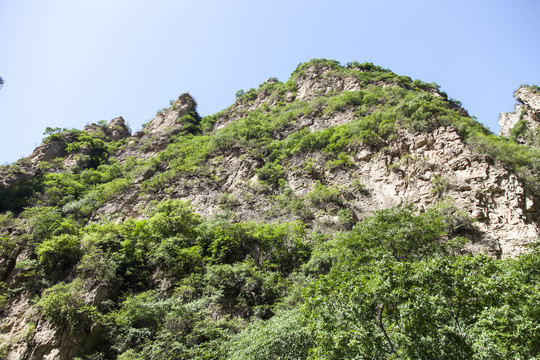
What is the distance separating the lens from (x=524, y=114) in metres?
42.5

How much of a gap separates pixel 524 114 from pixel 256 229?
47205mm

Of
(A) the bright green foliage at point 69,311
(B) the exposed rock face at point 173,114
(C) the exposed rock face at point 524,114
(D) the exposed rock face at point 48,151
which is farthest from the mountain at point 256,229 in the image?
(B) the exposed rock face at point 173,114

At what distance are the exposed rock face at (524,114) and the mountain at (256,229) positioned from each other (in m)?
7.09

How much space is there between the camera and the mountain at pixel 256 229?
13461mm

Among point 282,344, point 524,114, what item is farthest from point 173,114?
point 524,114

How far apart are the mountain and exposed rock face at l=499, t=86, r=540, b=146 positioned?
7.09 metres

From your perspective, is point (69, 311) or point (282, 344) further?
point (69, 311)

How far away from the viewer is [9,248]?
1933cm

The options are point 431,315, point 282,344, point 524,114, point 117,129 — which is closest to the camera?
point 431,315

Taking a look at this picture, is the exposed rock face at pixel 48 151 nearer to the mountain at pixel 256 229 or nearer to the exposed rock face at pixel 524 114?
the mountain at pixel 256 229

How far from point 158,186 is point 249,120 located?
13.8 meters

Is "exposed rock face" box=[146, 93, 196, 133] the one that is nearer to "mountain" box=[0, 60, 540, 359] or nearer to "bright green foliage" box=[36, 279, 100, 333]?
"mountain" box=[0, 60, 540, 359]

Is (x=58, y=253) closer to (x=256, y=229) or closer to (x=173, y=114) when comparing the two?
(x=256, y=229)

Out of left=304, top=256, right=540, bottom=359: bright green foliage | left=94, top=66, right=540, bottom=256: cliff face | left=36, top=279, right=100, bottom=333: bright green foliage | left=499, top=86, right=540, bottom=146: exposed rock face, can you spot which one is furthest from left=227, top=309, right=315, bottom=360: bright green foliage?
left=499, top=86, right=540, bottom=146: exposed rock face
